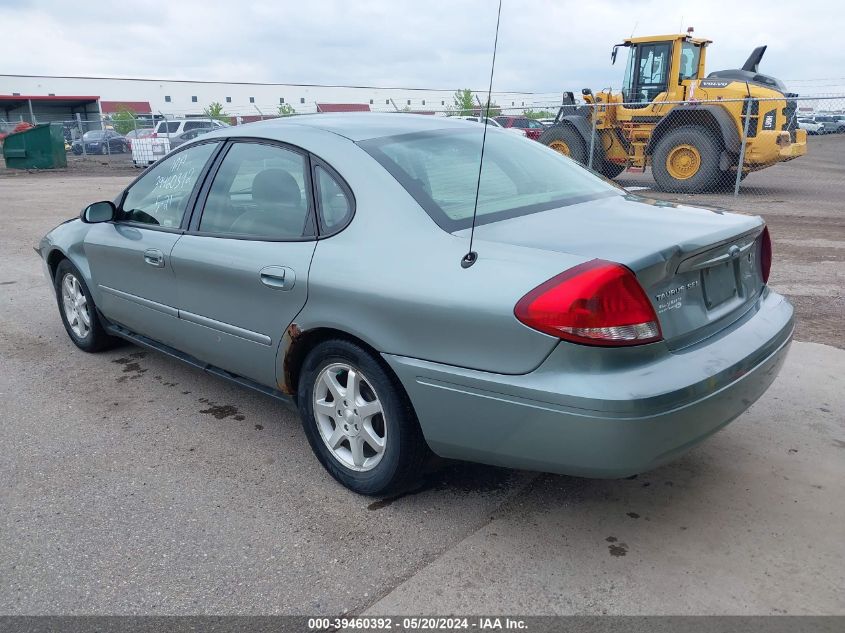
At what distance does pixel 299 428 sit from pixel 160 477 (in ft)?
2.53

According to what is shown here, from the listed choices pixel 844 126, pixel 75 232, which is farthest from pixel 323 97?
pixel 75 232

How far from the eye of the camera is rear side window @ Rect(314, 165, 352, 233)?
9.80 ft

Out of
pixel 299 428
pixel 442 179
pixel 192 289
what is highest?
pixel 442 179

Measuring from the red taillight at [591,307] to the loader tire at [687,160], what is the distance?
12683 millimetres

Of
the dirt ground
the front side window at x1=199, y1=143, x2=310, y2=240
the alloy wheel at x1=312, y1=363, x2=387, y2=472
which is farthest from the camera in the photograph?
the dirt ground

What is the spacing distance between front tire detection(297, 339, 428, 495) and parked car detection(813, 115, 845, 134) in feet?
158

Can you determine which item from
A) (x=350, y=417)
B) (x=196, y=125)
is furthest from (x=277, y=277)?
(x=196, y=125)

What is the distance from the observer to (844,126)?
4250 cm

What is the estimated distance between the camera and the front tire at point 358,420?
2770 millimetres

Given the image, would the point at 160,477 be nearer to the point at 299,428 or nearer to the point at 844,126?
the point at 299,428

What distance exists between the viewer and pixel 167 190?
4.06 meters

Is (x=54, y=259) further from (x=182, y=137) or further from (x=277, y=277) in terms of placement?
(x=182, y=137)

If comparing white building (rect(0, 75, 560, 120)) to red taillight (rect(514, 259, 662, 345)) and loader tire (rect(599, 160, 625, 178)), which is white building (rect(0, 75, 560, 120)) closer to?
loader tire (rect(599, 160, 625, 178))

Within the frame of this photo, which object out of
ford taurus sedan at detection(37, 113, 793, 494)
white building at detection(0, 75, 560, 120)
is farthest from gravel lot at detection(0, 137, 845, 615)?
white building at detection(0, 75, 560, 120)
